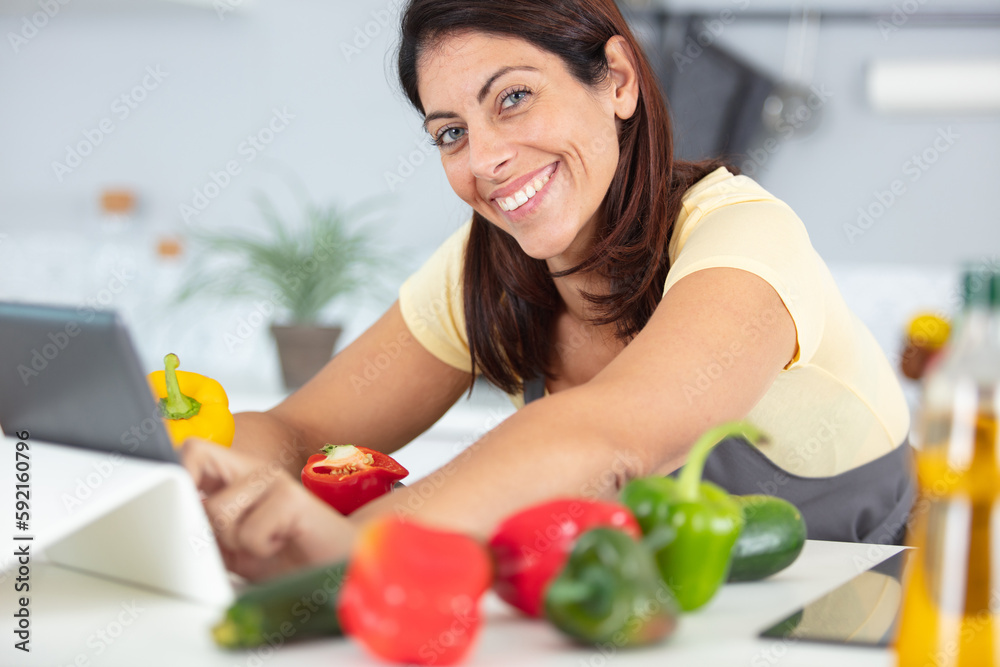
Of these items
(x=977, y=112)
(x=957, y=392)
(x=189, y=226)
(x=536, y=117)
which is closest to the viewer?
(x=957, y=392)

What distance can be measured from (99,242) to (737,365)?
2.72m

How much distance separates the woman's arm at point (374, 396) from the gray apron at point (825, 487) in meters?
0.40

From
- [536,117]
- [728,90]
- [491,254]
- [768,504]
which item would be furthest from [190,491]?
[728,90]

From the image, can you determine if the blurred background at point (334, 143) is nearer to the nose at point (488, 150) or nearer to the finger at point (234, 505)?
the nose at point (488, 150)

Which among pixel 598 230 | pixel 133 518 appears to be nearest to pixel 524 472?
pixel 133 518

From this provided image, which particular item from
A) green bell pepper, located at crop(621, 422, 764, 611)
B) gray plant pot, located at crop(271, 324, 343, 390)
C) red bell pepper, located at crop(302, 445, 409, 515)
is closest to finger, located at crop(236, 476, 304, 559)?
Answer: green bell pepper, located at crop(621, 422, 764, 611)

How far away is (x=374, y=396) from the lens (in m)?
Result: 1.31

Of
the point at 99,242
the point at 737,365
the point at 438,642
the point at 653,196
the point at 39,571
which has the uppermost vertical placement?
the point at 653,196

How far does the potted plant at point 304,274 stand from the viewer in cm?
245

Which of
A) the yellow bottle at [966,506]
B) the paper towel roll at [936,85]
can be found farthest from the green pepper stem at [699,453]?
the paper towel roll at [936,85]

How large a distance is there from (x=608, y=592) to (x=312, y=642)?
18 cm

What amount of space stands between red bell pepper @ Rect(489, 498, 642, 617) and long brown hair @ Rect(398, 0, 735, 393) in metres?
0.61

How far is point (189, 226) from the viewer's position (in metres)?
2.95

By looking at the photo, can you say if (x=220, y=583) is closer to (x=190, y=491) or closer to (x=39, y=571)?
(x=190, y=491)
